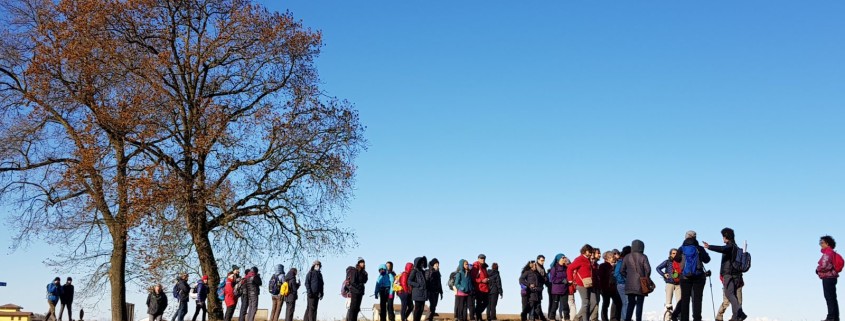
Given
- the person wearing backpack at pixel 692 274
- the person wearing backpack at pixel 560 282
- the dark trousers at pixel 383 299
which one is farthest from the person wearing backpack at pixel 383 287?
the person wearing backpack at pixel 692 274

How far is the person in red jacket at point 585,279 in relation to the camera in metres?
22.0

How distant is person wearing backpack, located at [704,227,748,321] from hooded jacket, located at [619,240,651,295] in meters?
1.49

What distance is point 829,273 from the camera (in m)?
20.7

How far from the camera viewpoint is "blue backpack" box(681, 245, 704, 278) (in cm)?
2011

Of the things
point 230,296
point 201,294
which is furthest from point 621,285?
point 201,294

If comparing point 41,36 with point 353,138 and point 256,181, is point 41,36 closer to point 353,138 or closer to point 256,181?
point 256,181

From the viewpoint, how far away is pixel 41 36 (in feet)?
107

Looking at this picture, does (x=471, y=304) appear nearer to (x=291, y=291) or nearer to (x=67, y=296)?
(x=291, y=291)

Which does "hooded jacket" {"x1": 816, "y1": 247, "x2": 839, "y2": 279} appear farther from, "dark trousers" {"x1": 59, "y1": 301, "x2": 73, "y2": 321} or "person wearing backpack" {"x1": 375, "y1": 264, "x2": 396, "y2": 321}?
"dark trousers" {"x1": 59, "y1": 301, "x2": 73, "y2": 321}

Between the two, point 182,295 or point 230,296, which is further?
point 182,295

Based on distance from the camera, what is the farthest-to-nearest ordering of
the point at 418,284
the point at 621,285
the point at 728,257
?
the point at 418,284
the point at 621,285
the point at 728,257

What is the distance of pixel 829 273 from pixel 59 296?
24764 mm

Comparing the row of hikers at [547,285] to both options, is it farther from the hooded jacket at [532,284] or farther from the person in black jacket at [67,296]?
the person in black jacket at [67,296]

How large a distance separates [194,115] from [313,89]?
4.11m
